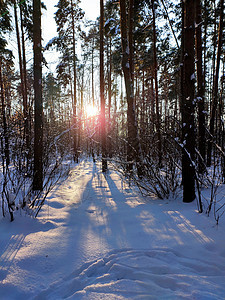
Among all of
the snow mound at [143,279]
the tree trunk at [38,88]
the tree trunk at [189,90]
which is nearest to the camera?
the snow mound at [143,279]

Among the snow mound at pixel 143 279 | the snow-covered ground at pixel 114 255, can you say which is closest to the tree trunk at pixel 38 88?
the snow-covered ground at pixel 114 255

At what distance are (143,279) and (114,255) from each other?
497 mm

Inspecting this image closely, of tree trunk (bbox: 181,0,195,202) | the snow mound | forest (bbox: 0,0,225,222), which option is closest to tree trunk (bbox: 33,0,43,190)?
forest (bbox: 0,0,225,222)

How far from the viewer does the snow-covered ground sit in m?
1.64

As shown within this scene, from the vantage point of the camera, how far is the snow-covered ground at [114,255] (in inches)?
64.7

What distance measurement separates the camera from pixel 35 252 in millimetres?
2188

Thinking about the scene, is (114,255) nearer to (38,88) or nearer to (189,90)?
(189,90)

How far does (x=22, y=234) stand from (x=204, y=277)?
2408 millimetres

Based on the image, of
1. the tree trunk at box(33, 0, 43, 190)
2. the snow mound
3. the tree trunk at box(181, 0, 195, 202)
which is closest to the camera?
the snow mound

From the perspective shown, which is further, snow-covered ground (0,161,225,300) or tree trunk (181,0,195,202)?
tree trunk (181,0,195,202)

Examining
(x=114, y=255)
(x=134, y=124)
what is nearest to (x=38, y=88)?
(x=134, y=124)

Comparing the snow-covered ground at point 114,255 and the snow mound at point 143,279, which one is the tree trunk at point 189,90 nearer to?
the snow-covered ground at point 114,255

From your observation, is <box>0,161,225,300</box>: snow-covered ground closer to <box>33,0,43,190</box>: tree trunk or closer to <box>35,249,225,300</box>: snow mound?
<box>35,249,225,300</box>: snow mound

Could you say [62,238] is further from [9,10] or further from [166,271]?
Answer: [9,10]
